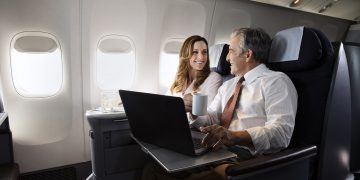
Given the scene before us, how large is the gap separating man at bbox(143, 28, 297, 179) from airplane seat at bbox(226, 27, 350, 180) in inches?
4.0

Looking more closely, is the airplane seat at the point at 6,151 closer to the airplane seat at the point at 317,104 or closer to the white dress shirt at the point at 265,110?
the white dress shirt at the point at 265,110

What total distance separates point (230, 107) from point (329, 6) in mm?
3414

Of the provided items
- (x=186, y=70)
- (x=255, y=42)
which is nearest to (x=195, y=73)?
(x=186, y=70)

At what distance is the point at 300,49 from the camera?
1.50m

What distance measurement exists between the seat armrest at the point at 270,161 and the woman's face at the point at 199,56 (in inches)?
47.5

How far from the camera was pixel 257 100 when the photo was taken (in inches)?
61.3

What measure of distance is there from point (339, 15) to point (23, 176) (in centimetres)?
522

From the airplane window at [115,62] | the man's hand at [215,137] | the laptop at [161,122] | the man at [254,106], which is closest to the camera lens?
the laptop at [161,122]

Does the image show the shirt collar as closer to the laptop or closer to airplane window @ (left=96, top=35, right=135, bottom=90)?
the laptop

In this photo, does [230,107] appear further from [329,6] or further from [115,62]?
[329,6]

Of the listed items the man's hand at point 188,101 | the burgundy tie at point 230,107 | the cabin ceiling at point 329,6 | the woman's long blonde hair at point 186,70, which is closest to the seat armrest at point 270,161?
the burgundy tie at point 230,107

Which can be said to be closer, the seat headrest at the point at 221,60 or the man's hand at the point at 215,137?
the man's hand at the point at 215,137

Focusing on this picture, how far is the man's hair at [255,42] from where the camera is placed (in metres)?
1.64

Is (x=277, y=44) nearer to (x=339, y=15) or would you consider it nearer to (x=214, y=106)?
(x=214, y=106)
